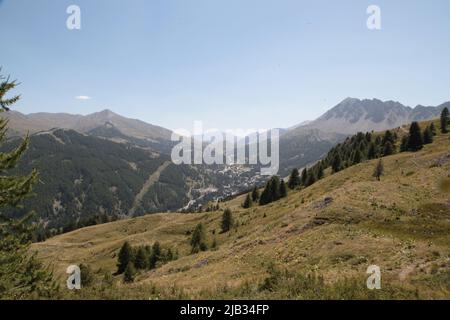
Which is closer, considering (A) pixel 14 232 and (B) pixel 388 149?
(A) pixel 14 232

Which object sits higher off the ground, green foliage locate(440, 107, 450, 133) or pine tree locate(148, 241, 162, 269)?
green foliage locate(440, 107, 450, 133)

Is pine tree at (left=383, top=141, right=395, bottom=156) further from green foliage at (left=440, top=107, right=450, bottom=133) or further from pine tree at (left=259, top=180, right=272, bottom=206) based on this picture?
pine tree at (left=259, top=180, right=272, bottom=206)

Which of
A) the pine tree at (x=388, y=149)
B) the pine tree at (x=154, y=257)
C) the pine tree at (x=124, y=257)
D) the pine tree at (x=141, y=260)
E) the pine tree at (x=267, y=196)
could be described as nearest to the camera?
the pine tree at (x=154, y=257)

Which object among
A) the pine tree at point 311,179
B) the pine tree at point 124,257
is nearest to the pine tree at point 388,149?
the pine tree at point 311,179

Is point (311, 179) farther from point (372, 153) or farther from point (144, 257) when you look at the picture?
point (144, 257)

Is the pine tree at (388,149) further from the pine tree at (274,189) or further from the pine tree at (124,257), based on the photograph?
the pine tree at (124,257)

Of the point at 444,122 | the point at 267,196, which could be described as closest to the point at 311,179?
the point at 267,196

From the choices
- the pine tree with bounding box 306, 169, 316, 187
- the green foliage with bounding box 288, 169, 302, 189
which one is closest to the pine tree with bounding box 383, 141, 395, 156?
the pine tree with bounding box 306, 169, 316, 187

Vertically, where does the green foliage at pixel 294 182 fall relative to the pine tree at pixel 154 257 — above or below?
above
